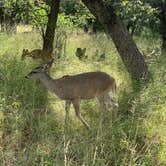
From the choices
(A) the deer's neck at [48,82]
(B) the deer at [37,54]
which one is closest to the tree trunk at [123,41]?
(A) the deer's neck at [48,82]

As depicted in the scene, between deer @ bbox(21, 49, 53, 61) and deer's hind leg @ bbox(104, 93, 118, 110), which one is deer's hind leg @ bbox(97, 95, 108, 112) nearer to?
deer's hind leg @ bbox(104, 93, 118, 110)

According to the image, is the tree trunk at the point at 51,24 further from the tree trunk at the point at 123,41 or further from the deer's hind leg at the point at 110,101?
the deer's hind leg at the point at 110,101

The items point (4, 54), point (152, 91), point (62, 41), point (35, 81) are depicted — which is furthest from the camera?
point (62, 41)

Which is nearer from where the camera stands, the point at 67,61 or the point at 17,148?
the point at 17,148

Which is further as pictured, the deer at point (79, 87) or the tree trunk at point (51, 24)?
the tree trunk at point (51, 24)

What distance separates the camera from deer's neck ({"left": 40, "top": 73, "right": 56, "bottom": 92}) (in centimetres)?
805

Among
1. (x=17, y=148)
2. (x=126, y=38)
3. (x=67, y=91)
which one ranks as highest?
(x=126, y=38)

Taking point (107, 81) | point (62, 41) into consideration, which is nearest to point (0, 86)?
point (107, 81)

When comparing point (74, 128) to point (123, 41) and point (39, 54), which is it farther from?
point (39, 54)

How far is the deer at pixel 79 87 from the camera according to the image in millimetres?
7852

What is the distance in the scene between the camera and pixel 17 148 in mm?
5883

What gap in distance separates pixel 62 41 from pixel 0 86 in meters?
7.14

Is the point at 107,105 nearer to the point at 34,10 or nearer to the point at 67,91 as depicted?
the point at 67,91

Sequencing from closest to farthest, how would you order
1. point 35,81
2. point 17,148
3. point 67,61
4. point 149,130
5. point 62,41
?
point 17,148 < point 149,130 < point 35,81 < point 67,61 < point 62,41
